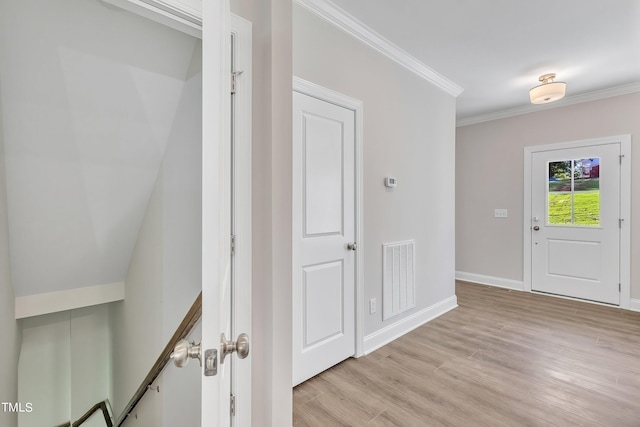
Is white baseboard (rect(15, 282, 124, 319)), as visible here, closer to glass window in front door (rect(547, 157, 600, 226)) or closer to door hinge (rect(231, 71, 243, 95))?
door hinge (rect(231, 71, 243, 95))

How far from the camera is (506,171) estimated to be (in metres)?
4.52

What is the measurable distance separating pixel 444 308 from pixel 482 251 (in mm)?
1742

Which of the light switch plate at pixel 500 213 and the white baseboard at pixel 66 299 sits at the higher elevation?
the light switch plate at pixel 500 213

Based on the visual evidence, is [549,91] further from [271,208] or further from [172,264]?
[172,264]

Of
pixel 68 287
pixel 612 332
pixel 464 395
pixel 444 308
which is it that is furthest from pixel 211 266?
pixel 612 332

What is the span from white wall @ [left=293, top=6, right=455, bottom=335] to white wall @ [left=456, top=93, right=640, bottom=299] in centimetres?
139

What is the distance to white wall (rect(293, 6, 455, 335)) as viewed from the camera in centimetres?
224

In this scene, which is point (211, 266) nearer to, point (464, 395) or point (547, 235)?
point (464, 395)

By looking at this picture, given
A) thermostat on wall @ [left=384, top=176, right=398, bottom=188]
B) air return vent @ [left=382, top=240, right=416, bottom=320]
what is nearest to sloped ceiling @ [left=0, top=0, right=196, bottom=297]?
thermostat on wall @ [left=384, top=176, right=398, bottom=188]

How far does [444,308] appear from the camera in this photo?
11.7 ft

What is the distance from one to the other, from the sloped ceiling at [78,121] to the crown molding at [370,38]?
97 centimetres

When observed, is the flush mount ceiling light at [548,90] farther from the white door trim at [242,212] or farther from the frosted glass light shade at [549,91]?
the white door trim at [242,212]

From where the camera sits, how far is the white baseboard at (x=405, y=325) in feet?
Result: 8.60

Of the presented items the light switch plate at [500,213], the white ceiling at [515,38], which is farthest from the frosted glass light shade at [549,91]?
the light switch plate at [500,213]
